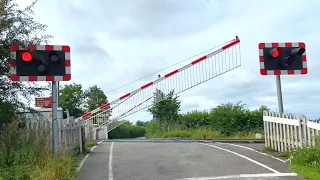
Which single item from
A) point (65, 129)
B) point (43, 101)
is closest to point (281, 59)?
point (65, 129)

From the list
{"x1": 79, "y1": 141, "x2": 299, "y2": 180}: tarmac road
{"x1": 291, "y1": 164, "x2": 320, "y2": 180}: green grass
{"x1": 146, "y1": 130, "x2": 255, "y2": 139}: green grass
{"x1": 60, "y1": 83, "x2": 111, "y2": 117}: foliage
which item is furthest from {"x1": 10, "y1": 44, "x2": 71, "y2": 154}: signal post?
{"x1": 60, "y1": 83, "x2": 111, "y2": 117}: foliage

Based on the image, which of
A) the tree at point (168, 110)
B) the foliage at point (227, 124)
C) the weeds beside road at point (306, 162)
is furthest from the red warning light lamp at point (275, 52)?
the tree at point (168, 110)

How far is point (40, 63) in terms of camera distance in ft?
35.0

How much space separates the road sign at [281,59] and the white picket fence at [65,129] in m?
6.31

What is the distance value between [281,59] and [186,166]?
4.62m

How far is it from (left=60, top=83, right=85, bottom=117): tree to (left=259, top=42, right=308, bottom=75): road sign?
60.8 m

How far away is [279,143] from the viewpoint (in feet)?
43.5

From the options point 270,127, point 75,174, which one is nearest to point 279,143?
point 270,127

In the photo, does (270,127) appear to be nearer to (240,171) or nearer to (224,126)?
(240,171)

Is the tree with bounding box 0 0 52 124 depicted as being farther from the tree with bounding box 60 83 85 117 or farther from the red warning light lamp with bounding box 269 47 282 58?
the tree with bounding box 60 83 85 117

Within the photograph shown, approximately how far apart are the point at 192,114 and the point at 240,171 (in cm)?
2382

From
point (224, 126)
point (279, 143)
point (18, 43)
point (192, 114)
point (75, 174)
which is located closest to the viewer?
point (75, 174)

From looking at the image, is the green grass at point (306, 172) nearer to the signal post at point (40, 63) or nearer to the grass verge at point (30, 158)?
the grass verge at point (30, 158)

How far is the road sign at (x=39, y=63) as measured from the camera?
10609 millimetres
